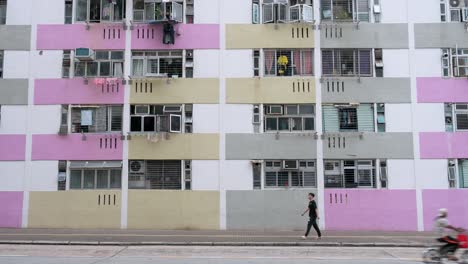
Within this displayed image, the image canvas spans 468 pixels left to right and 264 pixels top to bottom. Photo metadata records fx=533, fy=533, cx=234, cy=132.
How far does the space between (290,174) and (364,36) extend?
6800 mm

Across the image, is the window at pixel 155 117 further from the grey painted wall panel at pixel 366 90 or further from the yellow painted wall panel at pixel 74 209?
the grey painted wall panel at pixel 366 90

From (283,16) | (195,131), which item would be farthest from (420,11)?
(195,131)

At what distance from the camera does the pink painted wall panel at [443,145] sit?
2233 cm

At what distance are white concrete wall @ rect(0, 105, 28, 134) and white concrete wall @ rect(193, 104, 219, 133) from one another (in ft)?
23.9

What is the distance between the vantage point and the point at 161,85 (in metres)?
22.9

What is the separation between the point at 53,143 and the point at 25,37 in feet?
15.9

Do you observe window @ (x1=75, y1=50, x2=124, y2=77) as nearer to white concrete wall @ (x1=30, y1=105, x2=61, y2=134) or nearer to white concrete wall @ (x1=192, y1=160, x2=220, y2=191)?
white concrete wall @ (x1=30, y1=105, x2=61, y2=134)

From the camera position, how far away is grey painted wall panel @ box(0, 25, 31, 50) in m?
23.1

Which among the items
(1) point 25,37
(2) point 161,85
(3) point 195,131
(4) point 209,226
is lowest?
(4) point 209,226

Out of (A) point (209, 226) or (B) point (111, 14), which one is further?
(B) point (111, 14)

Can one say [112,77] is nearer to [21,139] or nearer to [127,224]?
[21,139]

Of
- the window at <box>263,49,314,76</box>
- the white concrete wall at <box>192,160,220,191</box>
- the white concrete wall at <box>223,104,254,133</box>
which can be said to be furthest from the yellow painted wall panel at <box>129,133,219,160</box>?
the window at <box>263,49,314,76</box>

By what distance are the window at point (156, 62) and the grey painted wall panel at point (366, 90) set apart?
6.46m

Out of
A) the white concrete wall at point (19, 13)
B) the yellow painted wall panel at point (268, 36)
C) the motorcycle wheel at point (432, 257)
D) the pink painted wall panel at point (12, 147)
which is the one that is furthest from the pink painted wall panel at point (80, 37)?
the motorcycle wheel at point (432, 257)
